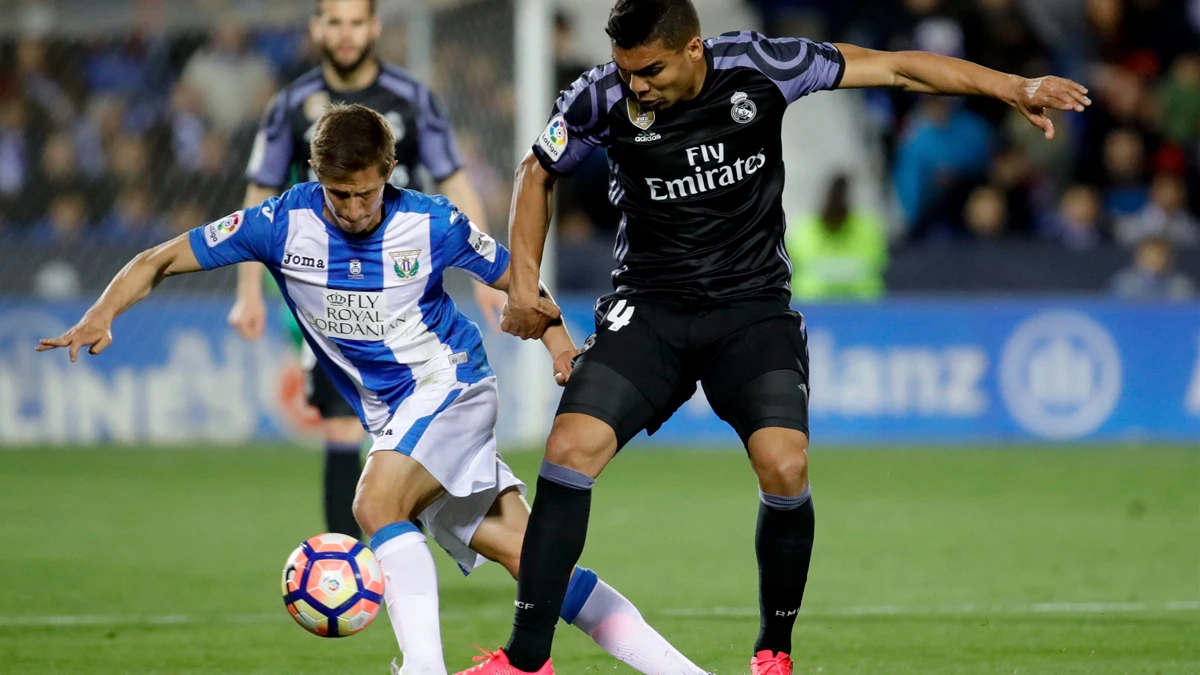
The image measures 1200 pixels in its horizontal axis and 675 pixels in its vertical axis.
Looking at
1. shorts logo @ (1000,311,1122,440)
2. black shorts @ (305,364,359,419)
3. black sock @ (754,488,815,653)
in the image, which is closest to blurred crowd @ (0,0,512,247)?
shorts logo @ (1000,311,1122,440)

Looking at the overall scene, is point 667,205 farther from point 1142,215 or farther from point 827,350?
point 1142,215

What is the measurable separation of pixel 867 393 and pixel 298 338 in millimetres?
7112

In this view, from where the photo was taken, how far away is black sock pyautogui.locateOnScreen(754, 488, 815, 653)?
493 cm

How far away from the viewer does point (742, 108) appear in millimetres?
4945

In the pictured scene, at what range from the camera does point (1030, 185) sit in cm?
1520

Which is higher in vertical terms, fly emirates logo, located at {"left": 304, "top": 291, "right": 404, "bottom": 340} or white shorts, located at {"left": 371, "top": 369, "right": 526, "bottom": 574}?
fly emirates logo, located at {"left": 304, "top": 291, "right": 404, "bottom": 340}

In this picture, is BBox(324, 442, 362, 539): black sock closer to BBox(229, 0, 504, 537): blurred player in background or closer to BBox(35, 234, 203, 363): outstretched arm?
BBox(229, 0, 504, 537): blurred player in background

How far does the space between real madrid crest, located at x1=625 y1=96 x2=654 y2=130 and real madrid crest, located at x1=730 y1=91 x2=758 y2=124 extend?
238 mm

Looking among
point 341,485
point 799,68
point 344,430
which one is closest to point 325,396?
point 344,430

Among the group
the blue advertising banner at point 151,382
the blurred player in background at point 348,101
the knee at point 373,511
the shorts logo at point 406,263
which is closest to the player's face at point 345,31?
the blurred player in background at point 348,101

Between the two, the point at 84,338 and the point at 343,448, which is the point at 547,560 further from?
the point at 343,448

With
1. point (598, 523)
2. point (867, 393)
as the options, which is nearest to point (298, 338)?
point (598, 523)

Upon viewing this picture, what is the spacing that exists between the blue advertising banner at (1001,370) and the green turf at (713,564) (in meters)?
0.60

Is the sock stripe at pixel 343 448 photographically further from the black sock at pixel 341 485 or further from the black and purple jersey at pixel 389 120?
the black and purple jersey at pixel 389 120
